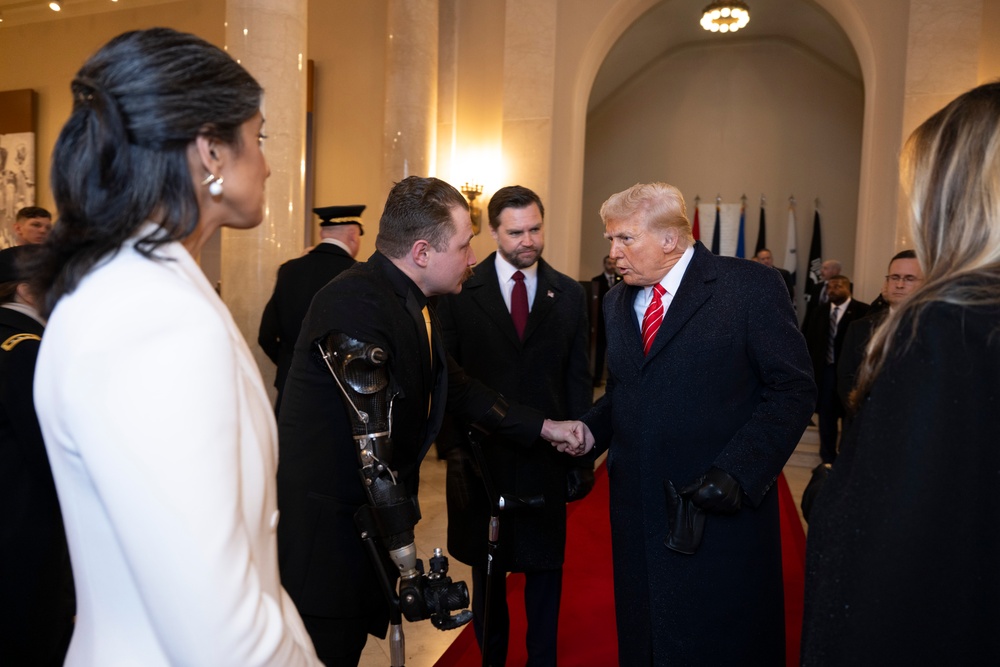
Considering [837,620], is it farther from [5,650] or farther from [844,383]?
[844,383]

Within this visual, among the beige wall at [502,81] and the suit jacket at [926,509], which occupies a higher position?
the beige wall at [502,81]

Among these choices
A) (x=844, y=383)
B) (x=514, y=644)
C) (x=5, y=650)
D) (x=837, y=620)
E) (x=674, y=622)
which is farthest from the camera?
(x=844, y=383)

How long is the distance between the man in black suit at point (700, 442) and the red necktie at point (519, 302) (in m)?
0.82

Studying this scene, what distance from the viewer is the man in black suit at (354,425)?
1.91m

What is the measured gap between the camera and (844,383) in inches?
190

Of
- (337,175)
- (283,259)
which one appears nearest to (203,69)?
(283,259)

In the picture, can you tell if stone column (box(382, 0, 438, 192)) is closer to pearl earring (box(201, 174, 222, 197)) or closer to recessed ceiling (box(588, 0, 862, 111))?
recessed ceiling (box(588, 0, 862, 111))

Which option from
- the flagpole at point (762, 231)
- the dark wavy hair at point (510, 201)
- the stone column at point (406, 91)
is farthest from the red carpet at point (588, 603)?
the flagpole at point (762, 231)

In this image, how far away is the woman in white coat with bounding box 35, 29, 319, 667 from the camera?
807mm

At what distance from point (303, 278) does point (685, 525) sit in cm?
287

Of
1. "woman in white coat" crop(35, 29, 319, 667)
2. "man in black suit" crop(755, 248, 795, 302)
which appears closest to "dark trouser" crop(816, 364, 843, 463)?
"man in black suit" crop(755, 248, 795, 302)

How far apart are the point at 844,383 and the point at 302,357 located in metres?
3.96

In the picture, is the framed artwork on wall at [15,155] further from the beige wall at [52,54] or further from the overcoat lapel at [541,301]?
the overcoat lapel at [541,301]

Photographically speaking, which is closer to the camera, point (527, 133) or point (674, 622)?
point (674, 622)
